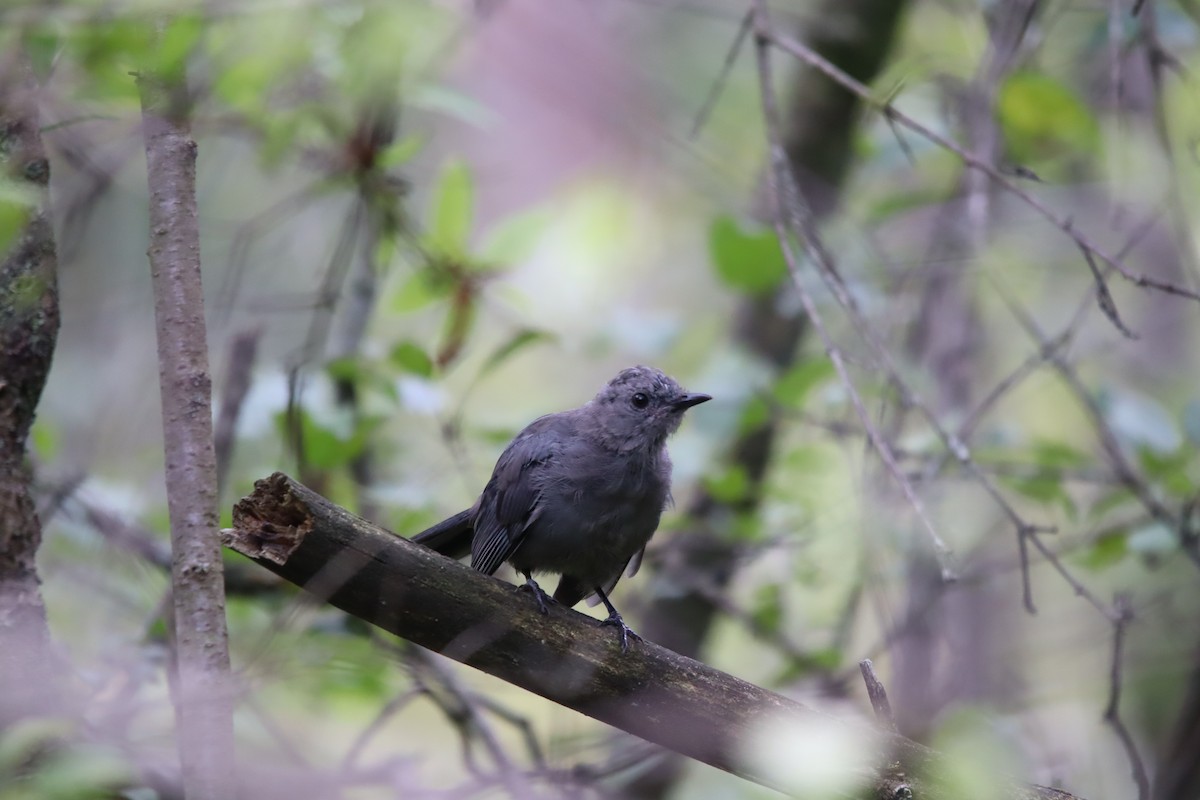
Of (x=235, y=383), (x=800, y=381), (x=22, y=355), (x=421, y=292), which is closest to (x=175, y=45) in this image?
(x=22, y=355)

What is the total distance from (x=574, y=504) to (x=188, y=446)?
71.0 inches

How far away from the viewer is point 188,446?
2.54 m

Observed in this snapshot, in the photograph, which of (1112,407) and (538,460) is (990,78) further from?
(538,460)

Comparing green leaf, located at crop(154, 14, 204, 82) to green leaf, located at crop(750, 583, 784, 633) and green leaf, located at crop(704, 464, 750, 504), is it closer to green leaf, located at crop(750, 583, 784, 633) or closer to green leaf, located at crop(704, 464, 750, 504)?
green leaf, located at crop(704, 464, 750, 504)

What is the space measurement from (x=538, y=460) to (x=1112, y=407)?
2.31 m

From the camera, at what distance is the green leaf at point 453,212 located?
4461 mm

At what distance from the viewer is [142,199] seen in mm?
6168

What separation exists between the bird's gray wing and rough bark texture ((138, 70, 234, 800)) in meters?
1.57

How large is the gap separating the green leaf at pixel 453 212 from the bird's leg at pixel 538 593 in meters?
1.36

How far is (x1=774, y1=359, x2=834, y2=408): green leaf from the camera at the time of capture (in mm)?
4652

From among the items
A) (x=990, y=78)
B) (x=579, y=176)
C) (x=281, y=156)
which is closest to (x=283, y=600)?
(x=281, y=156)

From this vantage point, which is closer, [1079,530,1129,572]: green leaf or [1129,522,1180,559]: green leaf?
[1129,522,1180,559]: green leaf

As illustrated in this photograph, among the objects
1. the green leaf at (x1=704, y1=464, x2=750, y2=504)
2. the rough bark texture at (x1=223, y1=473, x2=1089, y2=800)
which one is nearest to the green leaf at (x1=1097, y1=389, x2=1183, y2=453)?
the green leaf at (x1=704, y1=464, x2=750, y2=504)

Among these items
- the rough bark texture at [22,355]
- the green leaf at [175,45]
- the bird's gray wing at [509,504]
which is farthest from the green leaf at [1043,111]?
the rough bark texture at [22,355]
